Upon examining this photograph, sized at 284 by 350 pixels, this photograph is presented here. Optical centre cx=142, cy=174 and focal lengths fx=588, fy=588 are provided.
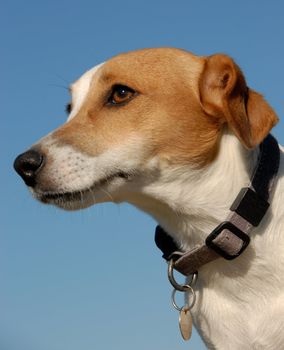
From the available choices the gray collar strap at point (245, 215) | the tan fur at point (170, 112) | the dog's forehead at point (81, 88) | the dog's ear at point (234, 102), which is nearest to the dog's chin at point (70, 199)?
the tan fur at point (170, 112)

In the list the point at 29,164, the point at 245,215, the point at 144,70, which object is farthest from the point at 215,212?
the point at 29,164

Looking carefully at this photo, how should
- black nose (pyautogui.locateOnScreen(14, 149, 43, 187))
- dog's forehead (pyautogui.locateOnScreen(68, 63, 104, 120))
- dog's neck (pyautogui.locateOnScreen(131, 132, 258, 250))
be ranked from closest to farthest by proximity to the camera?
black nose (pyautogui.locateOnScreen(14, 149, 43, 187)), dog's neck (pyautogui.locateOnScreen(131, 132, 258, 250)), dog's forehead (pyautogui.locateOnScreen(68, 63, 104, 120))

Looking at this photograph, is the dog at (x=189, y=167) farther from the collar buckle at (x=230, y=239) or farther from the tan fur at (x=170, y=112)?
the collar buckle at (x=230, y=239)

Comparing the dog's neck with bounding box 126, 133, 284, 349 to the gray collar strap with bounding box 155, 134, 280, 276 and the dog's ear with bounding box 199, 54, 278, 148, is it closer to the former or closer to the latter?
the gray collar strap with bounding box 155, 134, 280, 276

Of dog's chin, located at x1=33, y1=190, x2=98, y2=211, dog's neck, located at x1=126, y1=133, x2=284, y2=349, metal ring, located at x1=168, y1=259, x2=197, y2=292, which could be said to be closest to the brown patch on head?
dog's neck, located at x1=126, y1=133, x2=284, y2=349

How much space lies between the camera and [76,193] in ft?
13.0

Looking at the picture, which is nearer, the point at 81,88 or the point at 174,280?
the point at 174,280

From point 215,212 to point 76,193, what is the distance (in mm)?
958

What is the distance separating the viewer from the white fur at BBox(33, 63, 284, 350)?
3.91 m

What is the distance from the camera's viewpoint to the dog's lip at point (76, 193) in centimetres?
395

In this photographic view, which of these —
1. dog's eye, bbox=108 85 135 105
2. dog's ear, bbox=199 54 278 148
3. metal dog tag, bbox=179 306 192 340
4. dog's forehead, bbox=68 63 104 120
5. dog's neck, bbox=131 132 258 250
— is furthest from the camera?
dog's forehead, bbox=68 63 104 120

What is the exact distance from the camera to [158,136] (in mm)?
3980

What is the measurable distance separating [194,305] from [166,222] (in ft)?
2.09

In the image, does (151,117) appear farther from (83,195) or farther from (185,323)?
(185,323)
